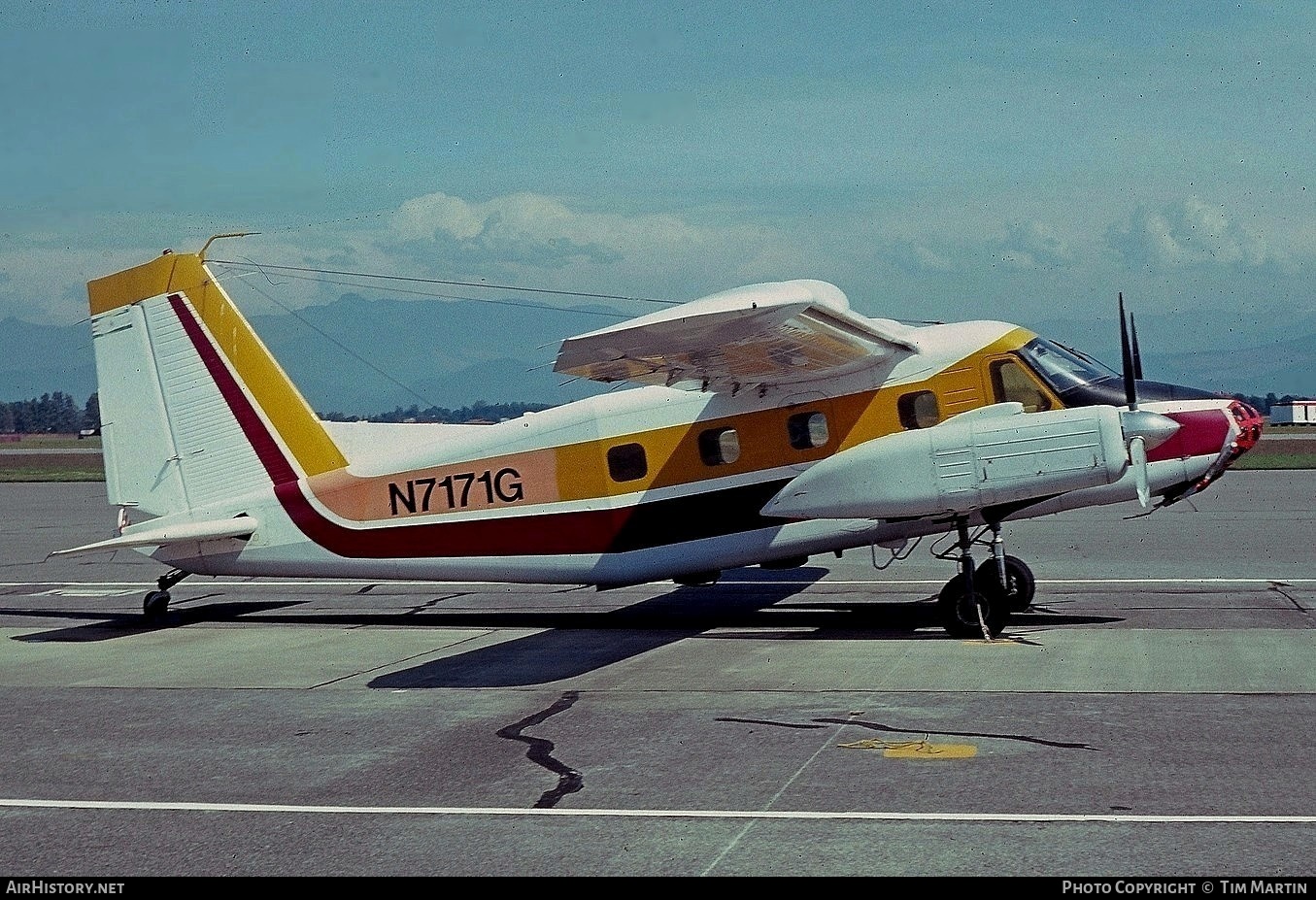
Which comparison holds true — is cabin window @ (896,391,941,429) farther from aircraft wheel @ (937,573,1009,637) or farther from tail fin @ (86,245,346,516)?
tail fin @ (86,245,346,516)

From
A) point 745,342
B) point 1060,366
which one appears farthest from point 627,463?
point 1060,366

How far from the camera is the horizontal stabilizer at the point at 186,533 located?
55.1 ft

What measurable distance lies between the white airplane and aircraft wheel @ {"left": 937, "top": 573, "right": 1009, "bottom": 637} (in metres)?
0.02

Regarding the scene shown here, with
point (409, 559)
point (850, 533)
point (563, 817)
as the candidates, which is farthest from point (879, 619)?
point (563, 817)

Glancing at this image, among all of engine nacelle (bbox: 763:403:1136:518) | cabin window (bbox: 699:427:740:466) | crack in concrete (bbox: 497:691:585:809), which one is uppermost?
cabin window (bbox: 699:427:740:466)

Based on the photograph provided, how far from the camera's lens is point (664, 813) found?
26.7 ft

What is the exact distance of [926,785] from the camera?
854 cm

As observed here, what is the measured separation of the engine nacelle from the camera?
13.4 metres

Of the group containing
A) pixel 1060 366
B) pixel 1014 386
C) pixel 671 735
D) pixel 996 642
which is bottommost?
pixel 996 642

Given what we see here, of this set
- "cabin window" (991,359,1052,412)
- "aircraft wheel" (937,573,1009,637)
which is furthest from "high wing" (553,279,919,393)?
"aircraft wheel" (937,573,1009,637)

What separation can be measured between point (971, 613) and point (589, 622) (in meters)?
4.90

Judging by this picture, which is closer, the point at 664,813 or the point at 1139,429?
the point at 664,813

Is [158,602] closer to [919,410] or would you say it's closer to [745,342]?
[745,342]

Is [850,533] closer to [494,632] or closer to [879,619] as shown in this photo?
[879,619]
